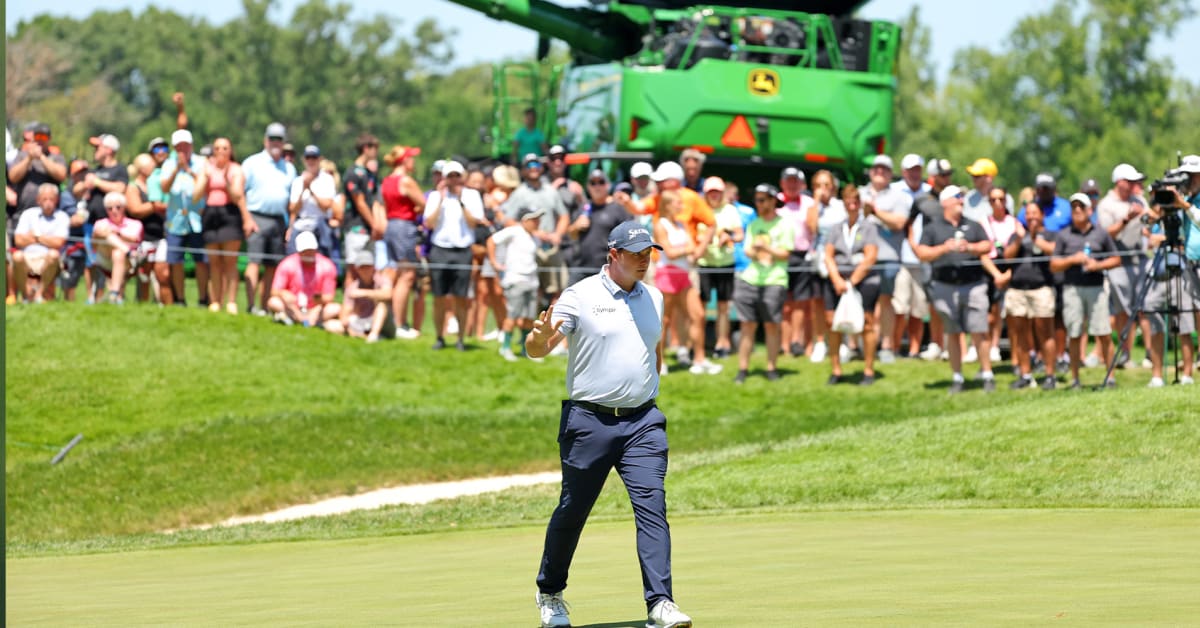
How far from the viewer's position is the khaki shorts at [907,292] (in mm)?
20625

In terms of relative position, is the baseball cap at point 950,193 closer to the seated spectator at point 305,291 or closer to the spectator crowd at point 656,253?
the spectator crowd at point 656,253

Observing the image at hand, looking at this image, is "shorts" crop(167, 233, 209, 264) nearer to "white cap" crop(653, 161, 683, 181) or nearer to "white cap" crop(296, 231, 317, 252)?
"white cap" crop(296, 231, 317, 252)

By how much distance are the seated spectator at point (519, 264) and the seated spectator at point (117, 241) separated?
151 inches

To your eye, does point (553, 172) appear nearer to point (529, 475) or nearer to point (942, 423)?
point (529, 475)

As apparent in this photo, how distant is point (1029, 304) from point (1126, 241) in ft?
3.66

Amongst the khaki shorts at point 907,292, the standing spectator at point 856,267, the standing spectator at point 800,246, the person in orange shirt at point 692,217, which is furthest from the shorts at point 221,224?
the khaki shorts at point 907,292

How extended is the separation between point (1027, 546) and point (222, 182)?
12749 millimetres

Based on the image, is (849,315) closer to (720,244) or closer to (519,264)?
(720,244)

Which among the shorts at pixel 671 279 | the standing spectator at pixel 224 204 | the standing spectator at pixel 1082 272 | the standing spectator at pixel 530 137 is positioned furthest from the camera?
the standing spectator at pixel 530 137

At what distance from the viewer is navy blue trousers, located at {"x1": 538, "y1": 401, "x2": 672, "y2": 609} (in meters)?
8.59

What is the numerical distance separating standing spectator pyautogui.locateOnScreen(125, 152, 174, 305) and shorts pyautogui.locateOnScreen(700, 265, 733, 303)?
5.83 m

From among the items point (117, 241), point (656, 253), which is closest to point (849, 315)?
point (656, 253)

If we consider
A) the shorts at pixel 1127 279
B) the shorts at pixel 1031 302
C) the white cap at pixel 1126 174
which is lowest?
the shorts at pixel 1031 302

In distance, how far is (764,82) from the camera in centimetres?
2386
